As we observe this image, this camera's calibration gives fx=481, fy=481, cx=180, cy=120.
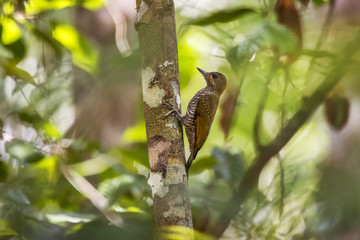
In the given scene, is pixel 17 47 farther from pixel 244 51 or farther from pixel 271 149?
pixel 271 149

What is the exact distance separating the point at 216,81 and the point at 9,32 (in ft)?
4.54

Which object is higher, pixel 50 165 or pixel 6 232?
pixel 6 232

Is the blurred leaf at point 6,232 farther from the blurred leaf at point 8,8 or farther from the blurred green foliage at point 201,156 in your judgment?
the blurred leaf at point 8,8

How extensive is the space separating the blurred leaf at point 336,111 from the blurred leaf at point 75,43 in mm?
1500

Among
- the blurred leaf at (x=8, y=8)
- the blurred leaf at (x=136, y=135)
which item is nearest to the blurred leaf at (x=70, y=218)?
the blurred leaf at (x=136, y=135)

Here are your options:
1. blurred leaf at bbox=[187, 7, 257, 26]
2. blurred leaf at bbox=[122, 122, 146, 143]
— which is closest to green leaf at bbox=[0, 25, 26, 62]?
blurred leaf at bbox=[122, 122, 146, 143]

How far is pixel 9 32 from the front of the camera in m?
2.66

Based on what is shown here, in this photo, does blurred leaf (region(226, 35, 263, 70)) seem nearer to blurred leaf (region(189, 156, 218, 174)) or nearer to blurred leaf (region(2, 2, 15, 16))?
blurred leaf (region(189, 156, 218, 174))

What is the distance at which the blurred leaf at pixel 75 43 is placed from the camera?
3.03m

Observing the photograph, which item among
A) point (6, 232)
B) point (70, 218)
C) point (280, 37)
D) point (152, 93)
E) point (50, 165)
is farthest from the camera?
point (50, 165)

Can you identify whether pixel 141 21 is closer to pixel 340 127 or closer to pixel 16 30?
pixel 16 30

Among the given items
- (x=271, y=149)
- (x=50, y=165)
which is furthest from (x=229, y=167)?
(x=50, y=165)

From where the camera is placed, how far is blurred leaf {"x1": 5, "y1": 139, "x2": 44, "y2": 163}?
232 centimetres

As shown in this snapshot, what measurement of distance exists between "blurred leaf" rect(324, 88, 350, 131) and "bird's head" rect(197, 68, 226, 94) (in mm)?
782
